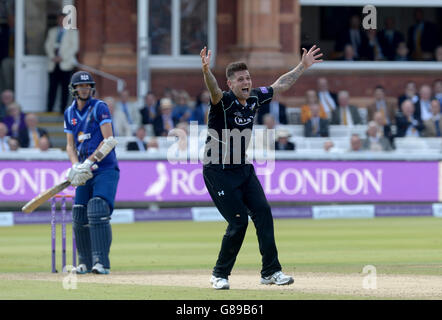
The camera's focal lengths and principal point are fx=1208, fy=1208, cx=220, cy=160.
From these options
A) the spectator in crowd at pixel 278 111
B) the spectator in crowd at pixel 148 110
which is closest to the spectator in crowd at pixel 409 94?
the spectator in crowd at pixel 278 111

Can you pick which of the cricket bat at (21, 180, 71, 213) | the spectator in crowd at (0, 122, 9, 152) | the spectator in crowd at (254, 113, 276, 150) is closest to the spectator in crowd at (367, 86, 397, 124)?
→ the spectator in crowd at (254, 113, 276, 150)

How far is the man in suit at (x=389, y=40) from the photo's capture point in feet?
90.9

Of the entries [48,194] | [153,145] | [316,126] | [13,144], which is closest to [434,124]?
[316,126]

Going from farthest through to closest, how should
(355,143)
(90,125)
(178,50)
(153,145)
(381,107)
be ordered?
(178,50)
(381,107)
(355,143)
(153,145)
(90,125)

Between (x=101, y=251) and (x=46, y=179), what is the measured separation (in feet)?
28.8

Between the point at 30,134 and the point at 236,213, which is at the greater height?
the point at 30,134

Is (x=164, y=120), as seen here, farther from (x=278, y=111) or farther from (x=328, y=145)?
(x=328, y=145)

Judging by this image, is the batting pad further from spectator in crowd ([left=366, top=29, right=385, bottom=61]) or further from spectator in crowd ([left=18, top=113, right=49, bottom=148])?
spectator in crowd ([left=366, top=29, right=385, bottom=61])

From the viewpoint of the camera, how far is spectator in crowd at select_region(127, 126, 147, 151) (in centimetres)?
2222

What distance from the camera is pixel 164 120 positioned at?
76.0 ft

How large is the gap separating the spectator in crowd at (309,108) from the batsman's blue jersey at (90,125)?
1196 cm

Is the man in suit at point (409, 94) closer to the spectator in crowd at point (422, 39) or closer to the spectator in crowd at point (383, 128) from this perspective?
the spectator in crowd at point (383, 128)

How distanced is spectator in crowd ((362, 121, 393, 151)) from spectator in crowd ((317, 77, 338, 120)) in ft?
5.15

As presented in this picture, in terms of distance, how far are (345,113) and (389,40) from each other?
4.01 metres
